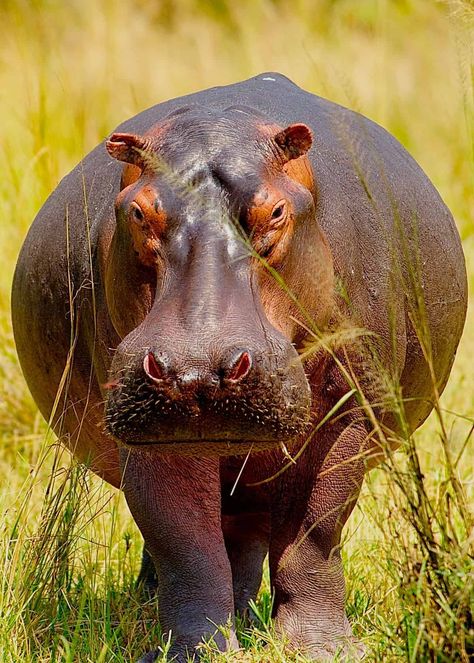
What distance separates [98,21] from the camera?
1041cm

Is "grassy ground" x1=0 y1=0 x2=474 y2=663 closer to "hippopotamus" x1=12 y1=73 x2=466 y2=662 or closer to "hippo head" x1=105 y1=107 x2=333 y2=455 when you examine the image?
"hippopotamus" x1=12 y1=73 x2=466 y2=662

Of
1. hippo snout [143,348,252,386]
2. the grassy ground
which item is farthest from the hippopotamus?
the grassy ground

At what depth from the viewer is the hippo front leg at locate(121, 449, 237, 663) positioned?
339cm

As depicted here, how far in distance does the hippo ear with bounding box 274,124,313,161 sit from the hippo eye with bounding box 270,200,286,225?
0.16m

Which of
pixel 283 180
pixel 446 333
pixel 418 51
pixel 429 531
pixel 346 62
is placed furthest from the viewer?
pixel 418 51

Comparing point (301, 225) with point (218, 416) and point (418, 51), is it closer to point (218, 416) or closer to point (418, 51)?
point (218, 416)

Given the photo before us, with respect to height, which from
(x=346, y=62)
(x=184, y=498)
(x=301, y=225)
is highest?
(x=346, y=62)

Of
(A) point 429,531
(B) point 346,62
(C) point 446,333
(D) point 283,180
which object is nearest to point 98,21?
(B) point 346,62

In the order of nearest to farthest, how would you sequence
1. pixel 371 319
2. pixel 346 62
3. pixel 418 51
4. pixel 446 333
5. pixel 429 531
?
1. pixel 429 531
2. pixel 371 319
3. pixel 446 333
4. pixel 346 62
5. pixel 418 51

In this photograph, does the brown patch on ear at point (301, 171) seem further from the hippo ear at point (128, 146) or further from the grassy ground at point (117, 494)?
the hippo ear at point (128, 146)

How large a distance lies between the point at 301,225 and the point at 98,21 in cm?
748

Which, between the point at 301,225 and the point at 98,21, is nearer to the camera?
the point at 301,225

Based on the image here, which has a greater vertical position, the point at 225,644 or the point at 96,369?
the point at 96,369

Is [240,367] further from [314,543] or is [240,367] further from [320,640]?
[320,640]
